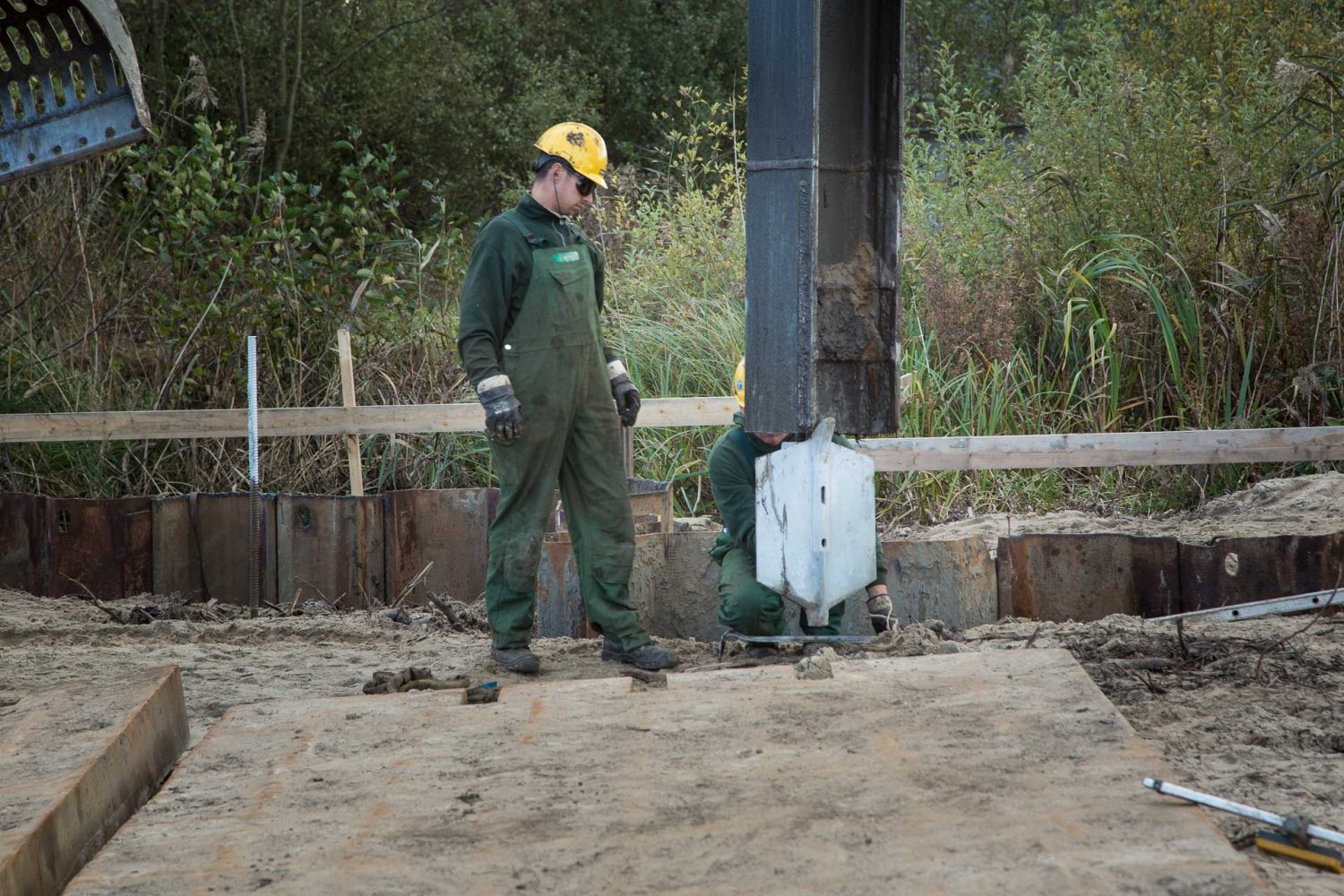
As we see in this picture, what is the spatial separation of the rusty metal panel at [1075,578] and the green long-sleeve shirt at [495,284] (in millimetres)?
2269

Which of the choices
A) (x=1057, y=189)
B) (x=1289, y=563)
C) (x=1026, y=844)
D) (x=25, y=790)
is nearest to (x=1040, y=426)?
(x=1057, y=189)

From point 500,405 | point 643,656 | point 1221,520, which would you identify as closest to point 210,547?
point 500,405

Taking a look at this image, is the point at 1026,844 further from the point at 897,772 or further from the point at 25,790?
the point at 25,790

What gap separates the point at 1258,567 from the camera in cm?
520

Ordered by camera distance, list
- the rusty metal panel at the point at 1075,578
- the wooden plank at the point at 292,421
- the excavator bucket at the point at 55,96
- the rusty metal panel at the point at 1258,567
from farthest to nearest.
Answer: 1. the wooden plank at the point at 292,421
2. the rusty metal panel at the point at 1075,578
3. the rusty metal panel at the point at 1258,567
4. the excavator bucket at the point at 55,96

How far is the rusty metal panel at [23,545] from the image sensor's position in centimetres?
632

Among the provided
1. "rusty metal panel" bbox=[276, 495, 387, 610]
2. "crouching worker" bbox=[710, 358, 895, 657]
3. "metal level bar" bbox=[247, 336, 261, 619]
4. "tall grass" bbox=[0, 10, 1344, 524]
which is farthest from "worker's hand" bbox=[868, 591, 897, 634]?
"metal level bar" bbox=[247, 336, 261, 619]

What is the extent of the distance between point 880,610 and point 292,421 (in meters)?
3.39

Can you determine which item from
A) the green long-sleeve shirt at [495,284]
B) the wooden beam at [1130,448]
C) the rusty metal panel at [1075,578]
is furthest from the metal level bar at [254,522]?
the rusty metal panel at [1075,578]

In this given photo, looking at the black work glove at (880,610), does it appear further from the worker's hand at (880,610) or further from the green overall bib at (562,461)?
the green overall bib at (562,461)

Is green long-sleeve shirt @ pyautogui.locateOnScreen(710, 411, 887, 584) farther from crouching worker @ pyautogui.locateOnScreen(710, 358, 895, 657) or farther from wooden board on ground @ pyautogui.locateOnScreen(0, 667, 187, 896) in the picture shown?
wooden board on ground @ pyautogui.locateOnScreen(0, 667, 187, 896)

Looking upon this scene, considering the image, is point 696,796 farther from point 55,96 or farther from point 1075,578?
point 1075,578

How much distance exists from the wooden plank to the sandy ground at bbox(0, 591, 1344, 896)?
86 cm

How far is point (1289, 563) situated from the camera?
17.0 feet
